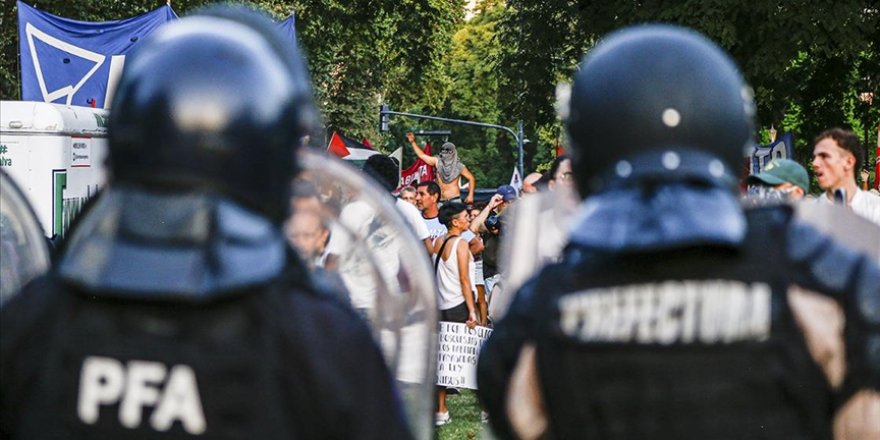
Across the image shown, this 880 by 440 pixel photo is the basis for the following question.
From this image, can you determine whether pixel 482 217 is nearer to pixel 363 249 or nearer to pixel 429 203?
pixel 429 203

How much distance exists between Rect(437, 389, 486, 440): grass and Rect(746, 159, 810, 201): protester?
3.41m

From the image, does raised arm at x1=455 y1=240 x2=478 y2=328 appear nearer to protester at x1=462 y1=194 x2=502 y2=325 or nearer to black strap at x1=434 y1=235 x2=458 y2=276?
black strap at x1=434 y1=235 x2=458 y2=276

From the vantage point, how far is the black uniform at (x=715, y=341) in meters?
2.31

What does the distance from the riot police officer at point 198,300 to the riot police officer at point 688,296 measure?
1.22 ft

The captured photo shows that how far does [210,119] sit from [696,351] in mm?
835

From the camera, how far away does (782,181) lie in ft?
23.1

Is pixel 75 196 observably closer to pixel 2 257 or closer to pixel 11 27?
pixel 2 257

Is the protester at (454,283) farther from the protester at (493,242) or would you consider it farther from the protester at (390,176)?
the protester at (493,242)

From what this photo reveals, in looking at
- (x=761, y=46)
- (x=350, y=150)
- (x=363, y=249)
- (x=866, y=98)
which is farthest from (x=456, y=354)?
(x=866, y=98)

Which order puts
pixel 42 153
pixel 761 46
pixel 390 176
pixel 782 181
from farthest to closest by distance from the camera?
pixel 761 46
pixel 42 153
pixel 390 176
pixel 782 181

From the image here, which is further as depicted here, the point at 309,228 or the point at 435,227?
the point at 435,227

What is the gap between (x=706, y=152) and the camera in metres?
2.39

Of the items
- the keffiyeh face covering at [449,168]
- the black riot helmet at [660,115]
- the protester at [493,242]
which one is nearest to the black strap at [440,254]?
the protester at [493,242]

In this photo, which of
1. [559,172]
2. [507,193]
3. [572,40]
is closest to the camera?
[559,172]
